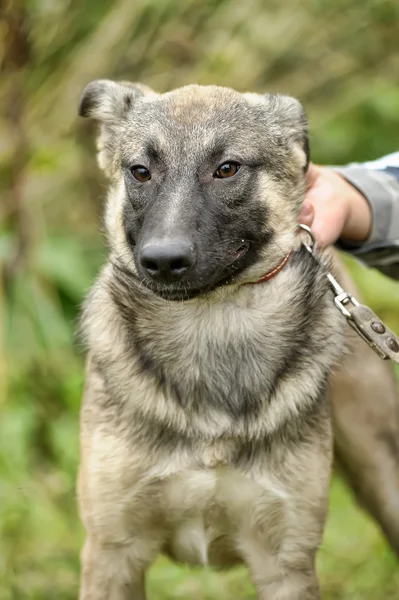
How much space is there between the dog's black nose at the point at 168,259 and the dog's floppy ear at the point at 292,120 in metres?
0.75

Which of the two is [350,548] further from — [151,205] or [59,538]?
[151,205]

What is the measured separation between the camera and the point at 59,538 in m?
4.64

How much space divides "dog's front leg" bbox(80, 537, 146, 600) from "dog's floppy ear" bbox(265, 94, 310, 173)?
1462 mm

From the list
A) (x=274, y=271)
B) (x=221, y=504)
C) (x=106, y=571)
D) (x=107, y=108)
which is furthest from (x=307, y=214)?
(x=106, y=571)

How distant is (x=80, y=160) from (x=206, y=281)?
4.07 metres

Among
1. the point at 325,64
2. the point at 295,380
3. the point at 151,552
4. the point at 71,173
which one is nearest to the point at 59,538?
the point at 151,552

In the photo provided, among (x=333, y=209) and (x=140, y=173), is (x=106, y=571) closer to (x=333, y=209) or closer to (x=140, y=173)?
(x=140, y=173)

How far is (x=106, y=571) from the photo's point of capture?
338 cm

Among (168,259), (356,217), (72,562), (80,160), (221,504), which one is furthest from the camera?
(80,160)

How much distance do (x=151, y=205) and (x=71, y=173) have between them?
3.85 m

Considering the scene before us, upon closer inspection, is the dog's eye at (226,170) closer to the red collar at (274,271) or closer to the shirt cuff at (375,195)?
the red collar at (274,271)

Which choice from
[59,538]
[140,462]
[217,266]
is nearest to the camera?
[217,266]

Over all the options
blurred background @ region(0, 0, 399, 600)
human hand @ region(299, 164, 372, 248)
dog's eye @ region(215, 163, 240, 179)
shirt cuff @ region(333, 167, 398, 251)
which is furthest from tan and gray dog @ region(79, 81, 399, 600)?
blurred background @ region(0, 0, 399, 600)

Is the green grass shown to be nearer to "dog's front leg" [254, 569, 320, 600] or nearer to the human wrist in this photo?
"dog's front leg" [254, 569, 320, 600]
